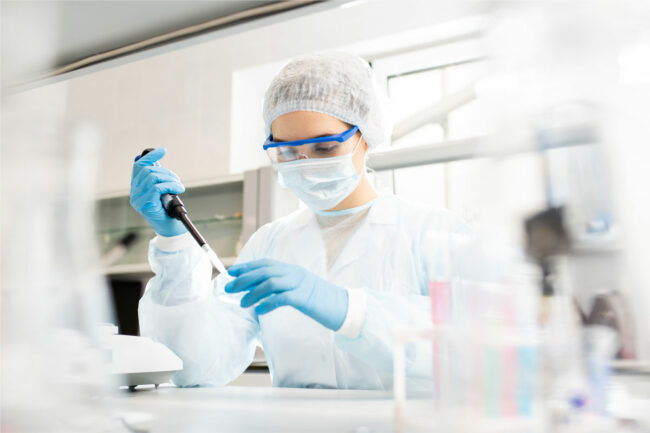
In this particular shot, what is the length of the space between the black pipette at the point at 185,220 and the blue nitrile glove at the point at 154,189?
18mm

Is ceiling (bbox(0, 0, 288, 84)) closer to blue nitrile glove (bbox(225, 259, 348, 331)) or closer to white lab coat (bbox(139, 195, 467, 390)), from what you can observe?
blue nitrile glove (bbox(225, 259, 348, 331))

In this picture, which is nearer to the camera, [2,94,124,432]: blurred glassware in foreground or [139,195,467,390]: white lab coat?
[2,94,124,432]: blurred glassware in foreground

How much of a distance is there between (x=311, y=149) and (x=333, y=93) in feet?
0.49

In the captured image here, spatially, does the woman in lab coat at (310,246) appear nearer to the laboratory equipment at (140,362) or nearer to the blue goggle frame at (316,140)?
the blue goggle frame at (316,140)

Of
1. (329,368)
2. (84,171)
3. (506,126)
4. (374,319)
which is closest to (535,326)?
(506,126)

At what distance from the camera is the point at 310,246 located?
1309 mm

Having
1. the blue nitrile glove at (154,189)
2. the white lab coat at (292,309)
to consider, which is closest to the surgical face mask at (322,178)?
the white lab coat at (292,309)

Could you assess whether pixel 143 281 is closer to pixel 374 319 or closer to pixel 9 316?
pixel 374 319

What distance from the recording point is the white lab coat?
3.56 feet

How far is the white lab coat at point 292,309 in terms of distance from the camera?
3.56 feet

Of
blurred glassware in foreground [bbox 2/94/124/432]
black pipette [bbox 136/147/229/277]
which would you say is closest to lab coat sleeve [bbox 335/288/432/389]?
black pipette [bbox 136/147/229/277]

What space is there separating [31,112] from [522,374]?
416mm

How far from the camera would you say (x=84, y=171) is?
392mm

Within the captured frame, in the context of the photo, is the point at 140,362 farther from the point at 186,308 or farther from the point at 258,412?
the point at 258,412
